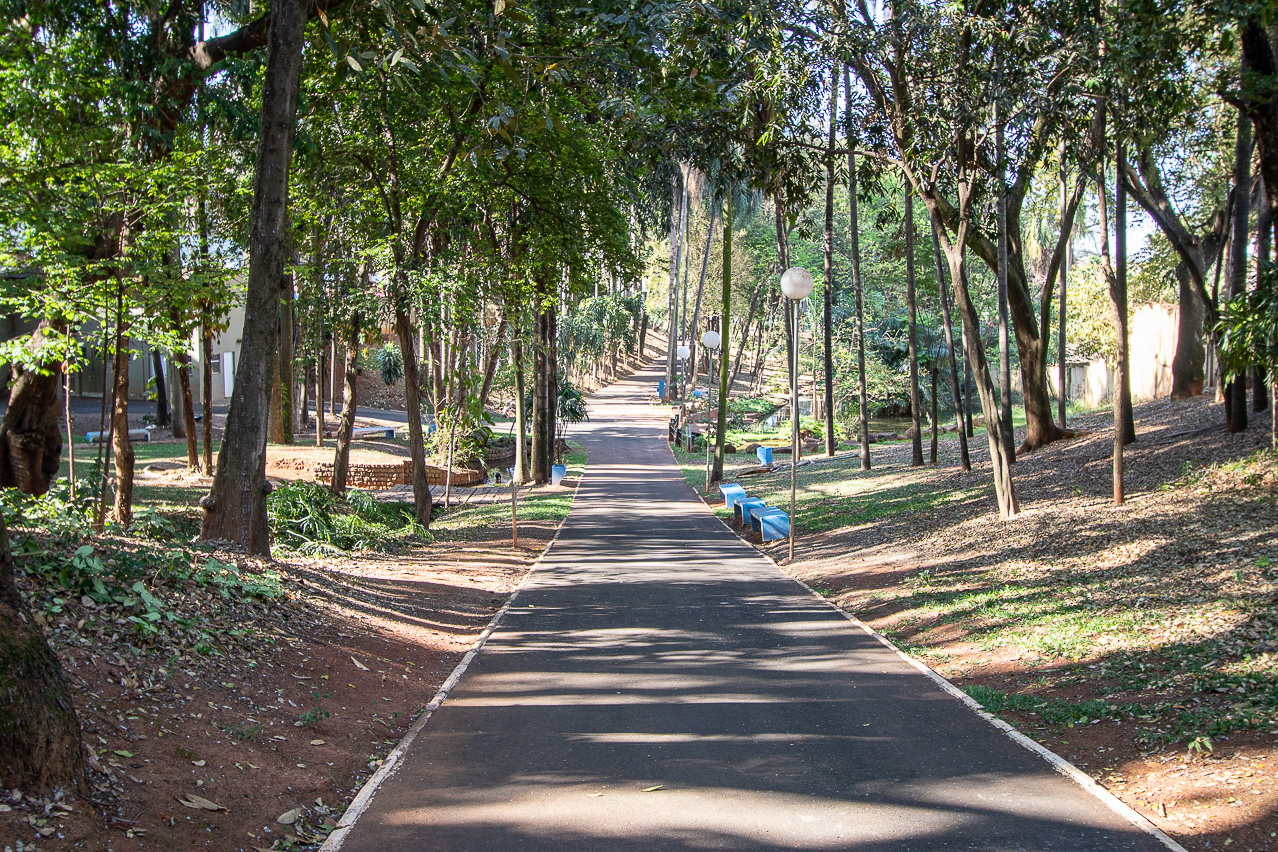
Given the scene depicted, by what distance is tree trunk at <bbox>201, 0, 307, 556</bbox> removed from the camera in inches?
363

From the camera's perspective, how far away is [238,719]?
18.6 ft

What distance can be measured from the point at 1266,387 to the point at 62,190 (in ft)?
57.8

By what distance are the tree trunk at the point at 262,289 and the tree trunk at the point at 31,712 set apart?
5022 mm

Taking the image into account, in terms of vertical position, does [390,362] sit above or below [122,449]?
above

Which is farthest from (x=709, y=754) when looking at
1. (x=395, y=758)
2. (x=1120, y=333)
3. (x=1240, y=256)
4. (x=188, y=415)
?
(x=188, y=415)

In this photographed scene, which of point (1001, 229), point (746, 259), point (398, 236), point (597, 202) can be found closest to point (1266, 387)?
point (1001, 229)

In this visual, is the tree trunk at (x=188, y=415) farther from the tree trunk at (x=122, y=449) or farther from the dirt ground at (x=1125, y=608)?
the dirt ground at (x=1125, y=608)

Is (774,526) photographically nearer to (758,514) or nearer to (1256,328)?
(758,514)

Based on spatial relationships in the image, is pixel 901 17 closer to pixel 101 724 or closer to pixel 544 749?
pixel 544 749

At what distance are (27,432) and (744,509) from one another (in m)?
12.0

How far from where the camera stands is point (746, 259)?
5269 centimetres

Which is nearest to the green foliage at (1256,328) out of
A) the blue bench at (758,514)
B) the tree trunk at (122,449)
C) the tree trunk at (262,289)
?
the blue bench at (758,514)

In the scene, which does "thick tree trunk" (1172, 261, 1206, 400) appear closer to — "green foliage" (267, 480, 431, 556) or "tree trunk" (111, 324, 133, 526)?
"green foliage" (267, 480, 431, 556)

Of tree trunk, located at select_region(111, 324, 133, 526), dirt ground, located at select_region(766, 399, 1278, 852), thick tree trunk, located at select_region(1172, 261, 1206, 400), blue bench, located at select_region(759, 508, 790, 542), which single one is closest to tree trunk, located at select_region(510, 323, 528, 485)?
blue bench, located at select_region(759, 508, 790, 542)
